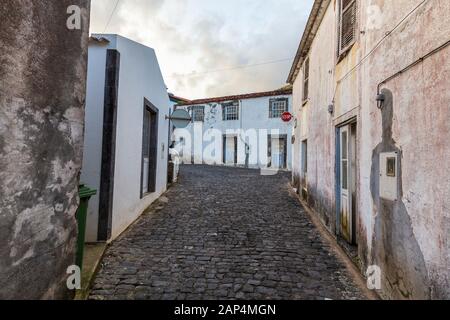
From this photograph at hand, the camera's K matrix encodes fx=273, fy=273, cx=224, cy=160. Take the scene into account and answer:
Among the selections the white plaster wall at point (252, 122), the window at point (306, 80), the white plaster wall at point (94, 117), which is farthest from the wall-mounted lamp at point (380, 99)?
the white plaster wall at point (252, 122)

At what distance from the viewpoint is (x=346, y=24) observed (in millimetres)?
4855

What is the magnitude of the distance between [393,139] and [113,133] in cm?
423

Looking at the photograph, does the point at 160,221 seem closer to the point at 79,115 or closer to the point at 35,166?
the point at 79,115

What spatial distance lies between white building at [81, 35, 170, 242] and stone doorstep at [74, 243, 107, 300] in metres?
0.25

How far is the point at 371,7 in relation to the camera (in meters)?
3.69

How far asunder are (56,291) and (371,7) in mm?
5064

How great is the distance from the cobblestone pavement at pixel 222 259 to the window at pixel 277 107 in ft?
42.2

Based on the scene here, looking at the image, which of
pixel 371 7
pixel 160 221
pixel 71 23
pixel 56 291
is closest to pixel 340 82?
pixel 371 7

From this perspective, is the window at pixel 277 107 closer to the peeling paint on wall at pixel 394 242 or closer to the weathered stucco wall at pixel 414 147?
the weathered stucco wall at pixel 414 147

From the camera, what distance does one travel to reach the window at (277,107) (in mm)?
18953

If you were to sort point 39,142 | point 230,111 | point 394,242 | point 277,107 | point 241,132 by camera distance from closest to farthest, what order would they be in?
point 39,142 < point 394,242 < point 277,107 < point 241,132 < point 230,111

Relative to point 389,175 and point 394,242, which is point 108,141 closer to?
point 389,175

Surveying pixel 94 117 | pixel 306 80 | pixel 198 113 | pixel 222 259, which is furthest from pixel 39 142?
pixel 198 113

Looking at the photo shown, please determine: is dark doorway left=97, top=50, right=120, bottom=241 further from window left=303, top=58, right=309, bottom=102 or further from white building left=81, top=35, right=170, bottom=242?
window left=303, top=58, right=309, bottom=102
